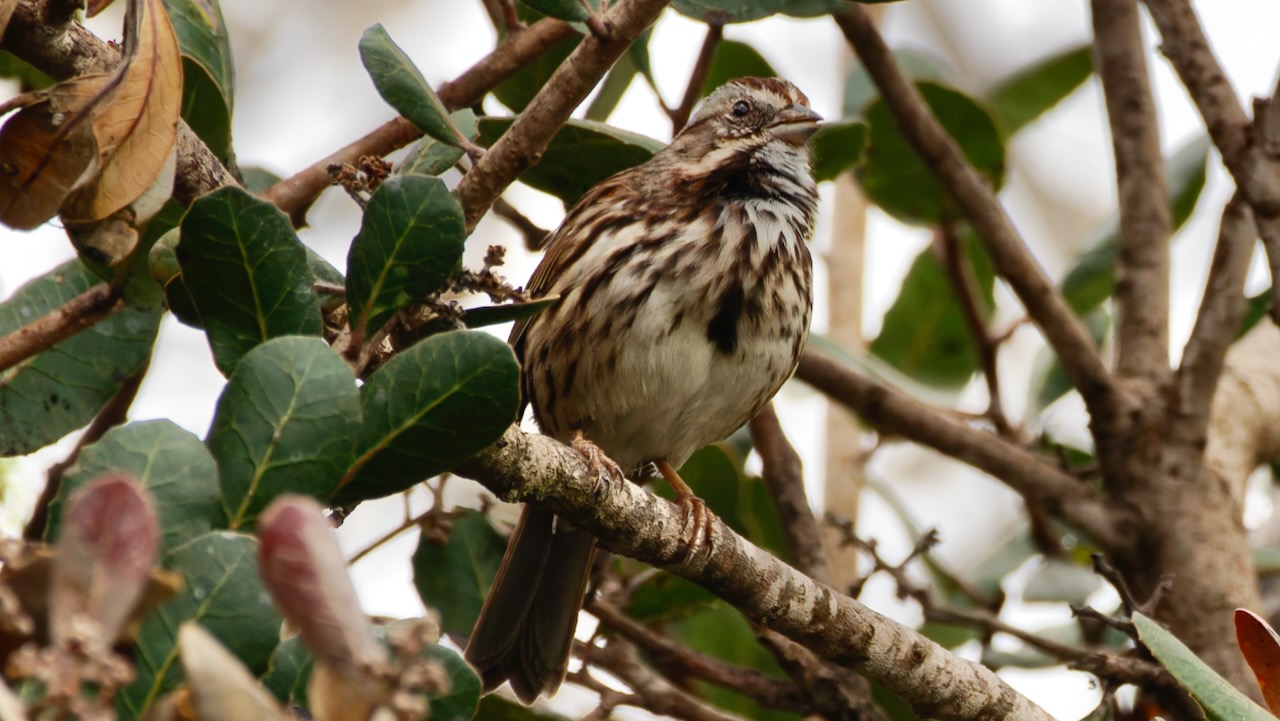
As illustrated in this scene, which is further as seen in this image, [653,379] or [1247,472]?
[1247,472]

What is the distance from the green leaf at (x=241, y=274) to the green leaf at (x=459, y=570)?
128 centimetres

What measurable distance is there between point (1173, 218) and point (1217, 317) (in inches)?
31.2

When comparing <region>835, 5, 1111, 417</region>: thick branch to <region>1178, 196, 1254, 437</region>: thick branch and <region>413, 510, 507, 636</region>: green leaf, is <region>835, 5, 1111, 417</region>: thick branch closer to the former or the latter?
<region>1178, 196, 1254, 437</region>: thick branch

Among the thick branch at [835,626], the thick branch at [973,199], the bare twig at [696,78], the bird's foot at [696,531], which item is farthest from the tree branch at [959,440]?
the thick branch at [835,626]

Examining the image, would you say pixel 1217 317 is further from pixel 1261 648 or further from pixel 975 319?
pixel 1261 648

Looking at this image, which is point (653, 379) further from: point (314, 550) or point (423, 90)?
point (314, 550)

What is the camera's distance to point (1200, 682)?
1793mm

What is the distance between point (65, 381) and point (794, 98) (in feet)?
6.10

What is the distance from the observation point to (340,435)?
4.98 ft

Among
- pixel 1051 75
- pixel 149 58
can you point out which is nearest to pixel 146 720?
pixel 149 58

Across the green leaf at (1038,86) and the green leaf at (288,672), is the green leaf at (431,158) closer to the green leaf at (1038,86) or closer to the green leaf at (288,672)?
the green leaf at (288,672)

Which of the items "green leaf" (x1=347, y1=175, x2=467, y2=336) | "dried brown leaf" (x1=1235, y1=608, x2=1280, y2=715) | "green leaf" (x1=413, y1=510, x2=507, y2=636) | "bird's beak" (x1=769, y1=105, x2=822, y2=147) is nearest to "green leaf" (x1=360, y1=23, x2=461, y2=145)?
"green leaf" (x1=347, y1=175, x2=467, y2=336)

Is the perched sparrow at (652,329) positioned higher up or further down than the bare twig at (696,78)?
further down

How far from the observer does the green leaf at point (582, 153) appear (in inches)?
104
